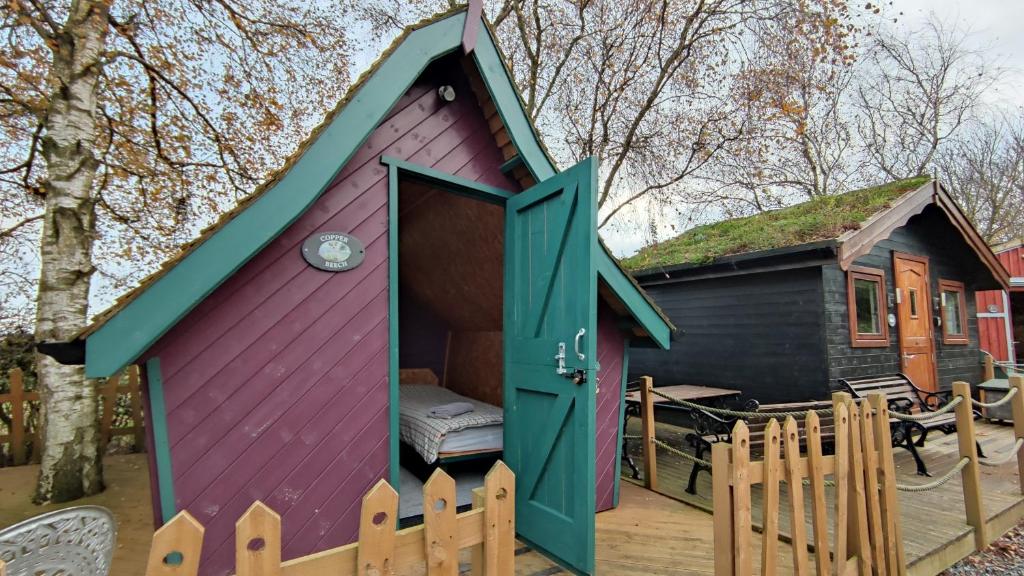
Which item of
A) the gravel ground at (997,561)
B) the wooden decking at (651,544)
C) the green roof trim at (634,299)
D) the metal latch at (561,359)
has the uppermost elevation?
the green roof trim at (634,299)

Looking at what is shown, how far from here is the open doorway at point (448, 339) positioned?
154 inches

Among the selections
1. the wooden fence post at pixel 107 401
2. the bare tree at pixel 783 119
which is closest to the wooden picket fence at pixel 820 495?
the wooden fence post at pixel 107 401

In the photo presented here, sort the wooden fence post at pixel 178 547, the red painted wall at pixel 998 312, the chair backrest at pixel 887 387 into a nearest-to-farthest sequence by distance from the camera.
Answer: the wooden fence post at pixel 178 547, the chair backrest at pixel 887 387, the red painted wall at pixel 998 312

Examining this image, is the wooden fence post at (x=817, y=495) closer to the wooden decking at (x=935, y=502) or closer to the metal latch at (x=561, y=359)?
the wooden decking at (x=935, y=502)

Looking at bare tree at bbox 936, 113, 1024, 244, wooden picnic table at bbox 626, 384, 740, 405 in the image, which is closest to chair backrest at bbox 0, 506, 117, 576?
wooden picnic table at bbox 626, 384, 740, 405

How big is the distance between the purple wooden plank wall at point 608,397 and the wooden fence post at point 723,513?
191 centimetres

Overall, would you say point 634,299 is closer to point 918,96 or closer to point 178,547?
point 178,547

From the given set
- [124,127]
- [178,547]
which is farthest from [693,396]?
[124,127]

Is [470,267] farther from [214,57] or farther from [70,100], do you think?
[214,57]

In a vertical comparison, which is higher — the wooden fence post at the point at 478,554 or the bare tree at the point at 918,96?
the bare tree at the point at 918,96

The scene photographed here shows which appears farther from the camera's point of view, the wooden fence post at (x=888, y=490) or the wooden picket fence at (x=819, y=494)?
the wooden fence post at (x=888, y=490)

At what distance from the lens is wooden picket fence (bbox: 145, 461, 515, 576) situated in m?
1.04

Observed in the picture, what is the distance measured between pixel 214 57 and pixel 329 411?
7961mm

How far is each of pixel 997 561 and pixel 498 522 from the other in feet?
14.1
